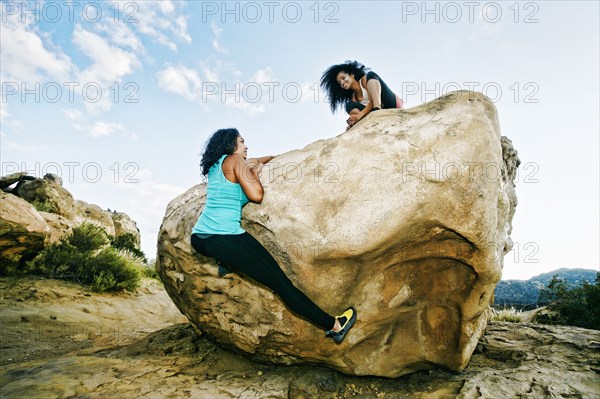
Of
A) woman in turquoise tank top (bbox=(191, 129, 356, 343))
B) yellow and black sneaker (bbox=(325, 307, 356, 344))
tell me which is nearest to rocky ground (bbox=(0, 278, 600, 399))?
yellow and black sneaker (bbox=(325, 307, 356, 344))

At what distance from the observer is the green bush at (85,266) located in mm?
7477

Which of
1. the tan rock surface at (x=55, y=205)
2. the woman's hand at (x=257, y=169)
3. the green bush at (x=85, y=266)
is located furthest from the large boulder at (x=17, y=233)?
the woman's hand at (x=257, y=169)

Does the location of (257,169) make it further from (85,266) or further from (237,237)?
(85,266)

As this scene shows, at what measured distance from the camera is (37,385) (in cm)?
301

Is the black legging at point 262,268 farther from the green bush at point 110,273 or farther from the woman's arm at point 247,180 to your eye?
the green bush at point 110,273

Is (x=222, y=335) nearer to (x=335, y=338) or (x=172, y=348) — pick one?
(x=172, y=348)

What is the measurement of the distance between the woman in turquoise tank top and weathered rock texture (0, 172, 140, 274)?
20.8 feet

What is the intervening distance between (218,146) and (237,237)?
104 centimetres

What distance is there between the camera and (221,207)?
3.13 metres

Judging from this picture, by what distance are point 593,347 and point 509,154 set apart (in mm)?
2382

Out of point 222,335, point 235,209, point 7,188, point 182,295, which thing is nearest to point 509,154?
point 235,209

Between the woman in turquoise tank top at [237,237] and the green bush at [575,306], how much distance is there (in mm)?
6089

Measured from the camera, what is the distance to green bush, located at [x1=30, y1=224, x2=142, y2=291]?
24.5ft

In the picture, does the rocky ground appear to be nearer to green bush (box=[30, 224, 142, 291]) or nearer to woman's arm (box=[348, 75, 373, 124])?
green bush (box=[30, 224, 142, 291])
